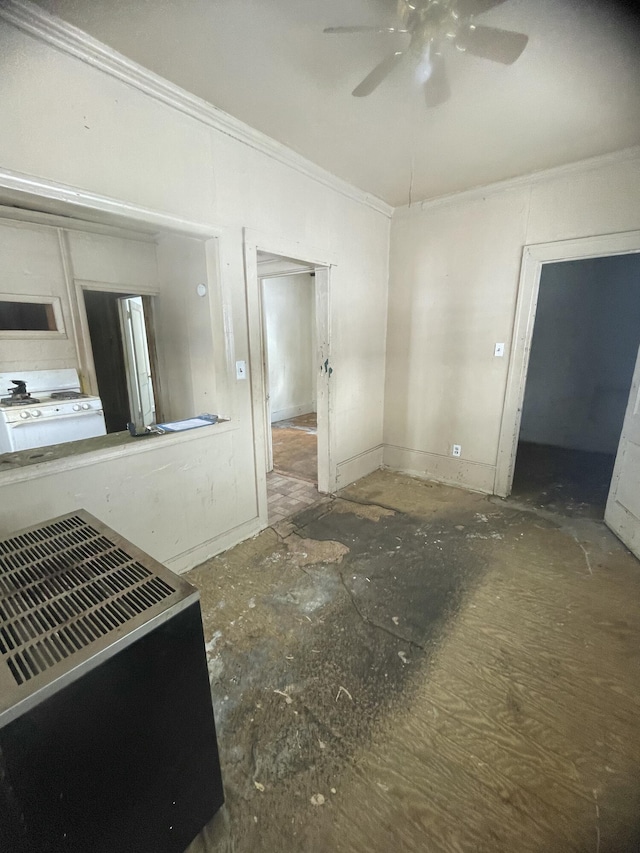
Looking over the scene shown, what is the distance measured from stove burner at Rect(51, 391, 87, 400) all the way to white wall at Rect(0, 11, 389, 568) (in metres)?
1.16

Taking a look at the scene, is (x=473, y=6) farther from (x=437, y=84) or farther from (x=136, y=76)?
(x=136, y=76)

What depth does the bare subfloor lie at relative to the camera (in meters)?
1.09

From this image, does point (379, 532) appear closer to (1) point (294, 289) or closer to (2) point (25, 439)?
(2) point (25, 439)

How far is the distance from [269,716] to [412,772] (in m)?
0.55

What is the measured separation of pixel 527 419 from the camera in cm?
497

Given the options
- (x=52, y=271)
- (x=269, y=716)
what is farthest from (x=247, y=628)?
(x=52, y=271)

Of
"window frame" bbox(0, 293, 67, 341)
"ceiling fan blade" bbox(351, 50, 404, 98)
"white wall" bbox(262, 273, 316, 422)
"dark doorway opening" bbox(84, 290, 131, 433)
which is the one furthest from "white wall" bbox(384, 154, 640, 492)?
"dark doorway opening" bbox(84, 290, 131, 433)

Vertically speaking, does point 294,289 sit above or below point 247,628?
above

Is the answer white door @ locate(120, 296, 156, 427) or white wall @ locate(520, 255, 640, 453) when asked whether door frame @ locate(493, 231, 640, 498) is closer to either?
white wall @ locate(520, 255, 640, 453)

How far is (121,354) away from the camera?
4535 millimetres

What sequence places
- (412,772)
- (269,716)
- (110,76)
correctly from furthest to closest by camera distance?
(110,76) → (269,716) → (412,772)

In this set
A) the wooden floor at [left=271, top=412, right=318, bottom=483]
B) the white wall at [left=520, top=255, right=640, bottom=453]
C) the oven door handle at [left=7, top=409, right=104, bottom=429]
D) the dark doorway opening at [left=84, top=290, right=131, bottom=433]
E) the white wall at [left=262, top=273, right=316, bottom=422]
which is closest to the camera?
the oven door handle at [left=7, top=409, right=104, bottom=429]

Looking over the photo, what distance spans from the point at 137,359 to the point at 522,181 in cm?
391

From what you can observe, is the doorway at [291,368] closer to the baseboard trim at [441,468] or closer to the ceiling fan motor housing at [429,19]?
the baseboard trim at [441,468]
